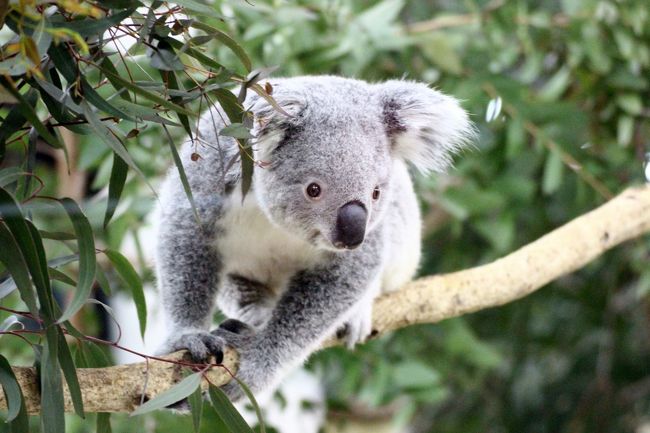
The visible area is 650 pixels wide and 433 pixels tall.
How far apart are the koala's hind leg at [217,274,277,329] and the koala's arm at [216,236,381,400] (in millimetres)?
327

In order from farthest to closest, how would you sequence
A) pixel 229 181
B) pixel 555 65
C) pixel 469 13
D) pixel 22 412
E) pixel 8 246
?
1. pixel 555 65
2. pixel 469 13
3. pixel 229 181
4. pixel 22 412
5. pixel 8 246

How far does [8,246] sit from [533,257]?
1840 mm

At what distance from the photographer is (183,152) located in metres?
2.48

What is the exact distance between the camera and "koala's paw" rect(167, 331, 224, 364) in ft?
6.53

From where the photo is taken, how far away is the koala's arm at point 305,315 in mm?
2279

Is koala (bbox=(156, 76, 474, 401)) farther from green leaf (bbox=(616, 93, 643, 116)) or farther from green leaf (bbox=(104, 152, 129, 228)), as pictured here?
green leaf (bbox=(616, 93, 643, 116))

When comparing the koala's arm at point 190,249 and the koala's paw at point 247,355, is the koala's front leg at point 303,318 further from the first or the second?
the koala's arm at point 190,249

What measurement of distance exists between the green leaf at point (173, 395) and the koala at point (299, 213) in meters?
0.43

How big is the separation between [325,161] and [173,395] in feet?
2.65

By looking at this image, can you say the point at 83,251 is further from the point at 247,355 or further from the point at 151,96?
the point at 247,355

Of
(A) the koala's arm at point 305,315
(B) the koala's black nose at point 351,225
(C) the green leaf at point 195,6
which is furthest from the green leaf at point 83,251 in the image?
(A) the koala's arm at point 305,315

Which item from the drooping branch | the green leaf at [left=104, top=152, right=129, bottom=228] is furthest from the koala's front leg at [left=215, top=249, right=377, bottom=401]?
the green leaf at [left=104, top=152, right=129, bottom=228]

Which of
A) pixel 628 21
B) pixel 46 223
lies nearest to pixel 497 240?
pixel 628 21

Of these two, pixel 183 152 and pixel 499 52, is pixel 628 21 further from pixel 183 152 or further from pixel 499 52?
pixel 183 152
